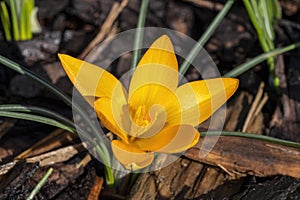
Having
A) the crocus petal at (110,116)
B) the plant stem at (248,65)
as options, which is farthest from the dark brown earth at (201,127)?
the crocus petal at (110,116)

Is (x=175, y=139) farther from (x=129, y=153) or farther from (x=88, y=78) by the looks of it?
(x=88, y=78)

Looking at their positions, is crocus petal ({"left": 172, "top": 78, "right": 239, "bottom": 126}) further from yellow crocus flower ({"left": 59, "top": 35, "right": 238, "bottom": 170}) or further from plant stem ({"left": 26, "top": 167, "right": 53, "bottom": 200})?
plant stem ({"left": 26, "top": 167, "right": 53, "bottom": 200})

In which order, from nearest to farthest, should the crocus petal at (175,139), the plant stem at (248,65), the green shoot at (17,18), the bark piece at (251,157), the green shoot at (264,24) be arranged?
the crocus petal at (175,139), the bark piece at (251,157), the plant stem at (248,65), the green shoot at (264,24), the green shoot at (17,18)

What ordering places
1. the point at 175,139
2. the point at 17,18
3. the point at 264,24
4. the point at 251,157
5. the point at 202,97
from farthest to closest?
the point at 17,18
the point at 264,24
the point at 251,157
the point at 202,97
the point at 175,139

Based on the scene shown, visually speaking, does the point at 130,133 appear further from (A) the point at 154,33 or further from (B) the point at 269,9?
(B) the point at 269,9

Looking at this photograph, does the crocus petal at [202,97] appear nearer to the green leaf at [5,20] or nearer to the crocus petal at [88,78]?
the crocus petal at [88,78]

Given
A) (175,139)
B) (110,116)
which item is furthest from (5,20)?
(175,139)
